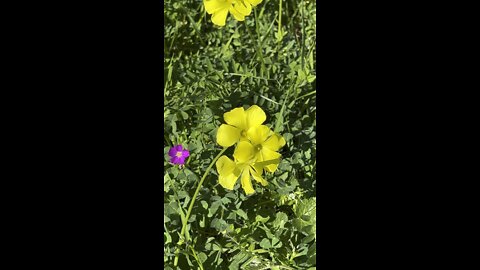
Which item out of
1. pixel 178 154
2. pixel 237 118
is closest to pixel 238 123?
pixel 237 118

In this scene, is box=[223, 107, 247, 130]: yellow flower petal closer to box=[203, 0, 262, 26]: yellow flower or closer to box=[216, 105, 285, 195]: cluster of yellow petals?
box=[216, 105, 285, 195]: cluster of yellow petals

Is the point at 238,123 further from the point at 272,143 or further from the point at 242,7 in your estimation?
the point at 242,7

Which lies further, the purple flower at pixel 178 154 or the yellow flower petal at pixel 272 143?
the purple flower at pixel 178 154

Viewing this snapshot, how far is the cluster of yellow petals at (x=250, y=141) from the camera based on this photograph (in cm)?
122

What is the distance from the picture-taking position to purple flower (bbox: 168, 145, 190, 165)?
1475 mm

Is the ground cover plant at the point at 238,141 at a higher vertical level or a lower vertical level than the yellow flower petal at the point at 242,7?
lower

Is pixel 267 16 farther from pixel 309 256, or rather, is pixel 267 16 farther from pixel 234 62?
pixel 309 256

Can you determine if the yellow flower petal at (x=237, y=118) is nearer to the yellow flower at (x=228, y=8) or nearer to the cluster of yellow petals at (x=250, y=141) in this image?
the cluster of yellow petals at (x=250, y=141)

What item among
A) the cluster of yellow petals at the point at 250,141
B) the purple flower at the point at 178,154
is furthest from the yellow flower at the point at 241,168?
the purple flower at the point at 178,154

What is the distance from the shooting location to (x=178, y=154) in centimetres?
150

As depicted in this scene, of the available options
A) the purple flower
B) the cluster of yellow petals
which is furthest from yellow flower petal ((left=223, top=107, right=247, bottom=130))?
the purple flower

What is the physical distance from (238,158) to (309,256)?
0.90 ft

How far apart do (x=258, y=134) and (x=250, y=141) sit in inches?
0.9

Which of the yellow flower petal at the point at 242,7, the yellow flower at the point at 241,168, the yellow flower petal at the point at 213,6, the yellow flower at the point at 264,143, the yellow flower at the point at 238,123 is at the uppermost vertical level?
the yellow flower petal at the point at 213,6
